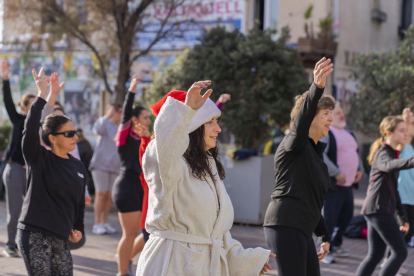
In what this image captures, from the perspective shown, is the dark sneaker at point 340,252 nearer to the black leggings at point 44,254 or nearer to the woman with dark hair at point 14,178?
the woman with dark hair at point 14,178

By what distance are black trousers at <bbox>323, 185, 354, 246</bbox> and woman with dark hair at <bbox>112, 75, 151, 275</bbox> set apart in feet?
7.82

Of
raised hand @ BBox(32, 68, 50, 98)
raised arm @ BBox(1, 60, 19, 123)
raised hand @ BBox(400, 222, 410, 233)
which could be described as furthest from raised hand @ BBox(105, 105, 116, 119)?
raised hand @ BBox(400, 222, 410, 233)

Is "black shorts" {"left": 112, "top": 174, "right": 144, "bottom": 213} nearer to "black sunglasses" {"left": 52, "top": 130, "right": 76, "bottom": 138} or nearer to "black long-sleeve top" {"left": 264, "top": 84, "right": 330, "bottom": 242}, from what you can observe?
"black sunglasses" {"left": 52, "top": 130, "right": 76, "bottom": 138}

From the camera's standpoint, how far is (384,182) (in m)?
6.01

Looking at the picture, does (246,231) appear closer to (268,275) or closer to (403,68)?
(268,275)

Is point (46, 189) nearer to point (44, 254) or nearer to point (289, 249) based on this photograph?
point (44, 254)

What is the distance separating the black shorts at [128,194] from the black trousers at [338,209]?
237 centimetres

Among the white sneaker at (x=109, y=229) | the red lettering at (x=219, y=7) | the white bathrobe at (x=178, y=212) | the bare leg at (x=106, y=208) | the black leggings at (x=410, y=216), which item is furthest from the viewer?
the red lettering at (x=219, y=7)

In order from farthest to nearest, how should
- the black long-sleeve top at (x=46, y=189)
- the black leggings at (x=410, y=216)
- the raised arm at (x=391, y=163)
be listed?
1. the black leggings at (x=410, y=216)
2. the raised arm at (x=391, y=163)
3. the black long-sleeve top at (x=46, y=189)

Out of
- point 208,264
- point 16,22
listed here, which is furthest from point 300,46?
point 208,264

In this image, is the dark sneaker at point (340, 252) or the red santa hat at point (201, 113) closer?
the red santa hat at point (201, 113)

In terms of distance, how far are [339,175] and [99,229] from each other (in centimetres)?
372

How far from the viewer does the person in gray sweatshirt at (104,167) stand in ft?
31.2

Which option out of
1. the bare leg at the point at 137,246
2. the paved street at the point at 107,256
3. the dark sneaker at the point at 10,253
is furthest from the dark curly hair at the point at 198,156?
the dark sneaker at the point at 10,253
